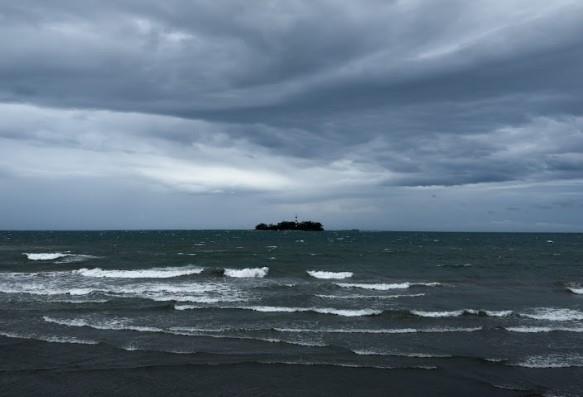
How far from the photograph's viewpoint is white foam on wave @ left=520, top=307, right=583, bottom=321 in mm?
21938

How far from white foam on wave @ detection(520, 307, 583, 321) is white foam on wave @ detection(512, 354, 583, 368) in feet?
20.7

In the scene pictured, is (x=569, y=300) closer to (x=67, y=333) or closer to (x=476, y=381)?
(x=476, y=381)

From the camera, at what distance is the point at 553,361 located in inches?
602

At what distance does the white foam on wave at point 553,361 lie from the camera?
14867mm

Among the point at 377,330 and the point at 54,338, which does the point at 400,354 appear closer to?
the point at 377,330

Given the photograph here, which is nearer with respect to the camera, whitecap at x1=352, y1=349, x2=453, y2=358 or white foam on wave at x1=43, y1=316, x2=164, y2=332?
whitecap at x1=352, y1=349, x2=453, y2=358

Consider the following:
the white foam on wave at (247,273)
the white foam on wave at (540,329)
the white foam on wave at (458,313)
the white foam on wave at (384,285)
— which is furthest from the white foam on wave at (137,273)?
the white foam on wave at (540,329)

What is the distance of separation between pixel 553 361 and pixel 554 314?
8.59 m

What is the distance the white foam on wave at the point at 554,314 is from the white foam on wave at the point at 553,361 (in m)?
6.32

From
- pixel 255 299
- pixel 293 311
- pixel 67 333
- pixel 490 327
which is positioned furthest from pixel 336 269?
pixel 67 333

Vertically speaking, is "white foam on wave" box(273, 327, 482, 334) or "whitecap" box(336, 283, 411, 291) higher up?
"whitecap" box(336, 283, 411, 291)

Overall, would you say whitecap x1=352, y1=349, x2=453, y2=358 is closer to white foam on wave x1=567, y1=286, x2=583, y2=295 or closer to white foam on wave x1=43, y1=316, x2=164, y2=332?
white foam on wave x1=43, y1=316, x2=164, y2=332

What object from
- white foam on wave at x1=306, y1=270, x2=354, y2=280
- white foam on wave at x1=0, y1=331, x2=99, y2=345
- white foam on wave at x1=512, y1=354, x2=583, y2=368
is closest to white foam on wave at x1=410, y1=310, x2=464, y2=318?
white foam on wave at x1=512, y1=354, x2=583, y2=368

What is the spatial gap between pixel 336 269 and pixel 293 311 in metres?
21.5
